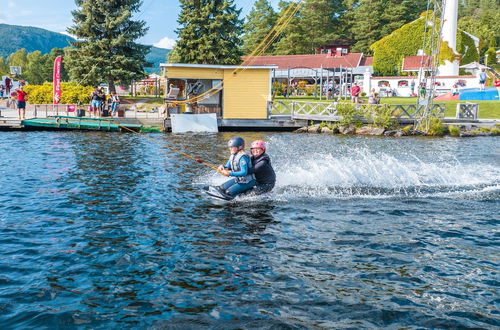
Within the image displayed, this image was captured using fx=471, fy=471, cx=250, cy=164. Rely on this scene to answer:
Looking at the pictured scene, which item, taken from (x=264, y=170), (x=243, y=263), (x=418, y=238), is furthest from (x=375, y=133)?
(x=243, y=263)

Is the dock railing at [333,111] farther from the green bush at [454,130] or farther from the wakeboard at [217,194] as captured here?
the wakeboard at [217,194]

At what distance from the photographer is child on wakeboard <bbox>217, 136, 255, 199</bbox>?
12.0m

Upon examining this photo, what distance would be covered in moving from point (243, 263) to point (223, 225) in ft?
7.70

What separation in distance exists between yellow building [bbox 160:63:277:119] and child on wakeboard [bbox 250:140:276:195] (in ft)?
75.3

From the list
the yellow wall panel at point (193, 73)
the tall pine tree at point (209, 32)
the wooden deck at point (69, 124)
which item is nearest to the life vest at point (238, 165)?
the wooden deck at point (69, 124)

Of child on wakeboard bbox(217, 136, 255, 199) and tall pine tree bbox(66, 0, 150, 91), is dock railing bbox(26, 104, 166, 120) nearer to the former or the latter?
tall pine tree bbox(66, 0, 150, 91)

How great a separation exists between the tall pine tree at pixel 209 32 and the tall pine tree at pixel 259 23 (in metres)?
31.9

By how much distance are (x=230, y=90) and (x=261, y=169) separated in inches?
935

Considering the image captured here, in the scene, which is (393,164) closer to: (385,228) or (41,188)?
(385,228)

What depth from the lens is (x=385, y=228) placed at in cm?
1034

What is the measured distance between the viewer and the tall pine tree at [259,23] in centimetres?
8544

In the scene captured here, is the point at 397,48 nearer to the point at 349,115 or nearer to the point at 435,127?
the point at 349,115

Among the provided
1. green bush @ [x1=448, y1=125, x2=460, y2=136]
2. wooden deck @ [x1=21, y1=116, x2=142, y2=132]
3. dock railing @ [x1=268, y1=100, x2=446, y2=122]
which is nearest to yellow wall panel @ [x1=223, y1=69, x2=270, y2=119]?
dock railing @ [x1=268, y1=100, x2=446, y2=122]

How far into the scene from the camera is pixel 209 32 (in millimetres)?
52281
